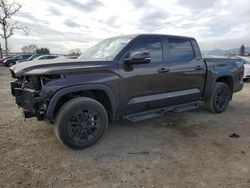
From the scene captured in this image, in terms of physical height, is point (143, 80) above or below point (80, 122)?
above

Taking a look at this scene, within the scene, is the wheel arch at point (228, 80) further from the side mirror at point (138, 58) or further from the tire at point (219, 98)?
the side mirror at point (138, 58)

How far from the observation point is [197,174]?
3217mm

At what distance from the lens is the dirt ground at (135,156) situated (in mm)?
3080

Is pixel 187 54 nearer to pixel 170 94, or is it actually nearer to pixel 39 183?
pixel 170 94

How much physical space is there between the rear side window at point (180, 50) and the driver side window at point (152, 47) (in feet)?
1.08

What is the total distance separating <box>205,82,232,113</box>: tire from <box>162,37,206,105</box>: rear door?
0.47 metres

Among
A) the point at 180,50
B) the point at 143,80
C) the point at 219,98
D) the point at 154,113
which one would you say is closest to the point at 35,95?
the point at 143,80

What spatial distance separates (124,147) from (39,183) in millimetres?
1519

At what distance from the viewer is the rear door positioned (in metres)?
4.91

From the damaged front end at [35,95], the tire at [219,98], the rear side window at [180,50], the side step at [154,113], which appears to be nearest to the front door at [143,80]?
the side step at [154,113]

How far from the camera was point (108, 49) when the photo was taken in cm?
471

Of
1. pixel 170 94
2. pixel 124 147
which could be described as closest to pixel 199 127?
pixel 170 94

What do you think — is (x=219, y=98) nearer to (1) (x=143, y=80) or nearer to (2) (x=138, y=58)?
(1) (x=143, y=80)

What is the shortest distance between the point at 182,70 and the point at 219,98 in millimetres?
1726
